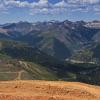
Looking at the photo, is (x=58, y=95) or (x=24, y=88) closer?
(x=58, y=95)

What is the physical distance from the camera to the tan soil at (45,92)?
46.1 metres

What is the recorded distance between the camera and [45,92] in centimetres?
5088

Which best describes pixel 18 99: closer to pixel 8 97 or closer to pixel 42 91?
pixel 8 97

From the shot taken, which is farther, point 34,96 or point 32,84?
point 32,84

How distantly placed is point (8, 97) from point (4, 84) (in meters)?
11.6

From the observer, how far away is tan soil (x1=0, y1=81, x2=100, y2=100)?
151ft

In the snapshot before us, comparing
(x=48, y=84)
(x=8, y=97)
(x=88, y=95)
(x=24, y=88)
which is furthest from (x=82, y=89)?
(x=8, y=97)

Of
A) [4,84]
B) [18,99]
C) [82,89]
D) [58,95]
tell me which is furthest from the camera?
[4,84]

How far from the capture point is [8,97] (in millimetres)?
45625

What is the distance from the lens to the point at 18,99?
4472 centimetres

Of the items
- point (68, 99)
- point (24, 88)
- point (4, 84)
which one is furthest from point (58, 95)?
point (4, 84)

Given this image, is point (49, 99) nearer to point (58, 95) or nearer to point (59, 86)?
point (58, 95)

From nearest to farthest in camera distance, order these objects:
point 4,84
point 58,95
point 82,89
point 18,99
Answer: point 18,99
point 58,95
point 82,89
point 4,84

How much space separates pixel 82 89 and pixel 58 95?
5.09 m
